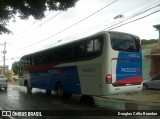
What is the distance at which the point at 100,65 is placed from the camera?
15.1m

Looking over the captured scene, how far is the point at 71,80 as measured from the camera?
59.4 ft

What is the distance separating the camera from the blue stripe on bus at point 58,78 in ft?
57.9

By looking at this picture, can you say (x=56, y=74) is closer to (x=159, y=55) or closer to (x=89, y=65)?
(x=89, y=65)

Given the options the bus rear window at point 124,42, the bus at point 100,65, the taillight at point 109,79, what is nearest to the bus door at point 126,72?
the bus at point 100,65

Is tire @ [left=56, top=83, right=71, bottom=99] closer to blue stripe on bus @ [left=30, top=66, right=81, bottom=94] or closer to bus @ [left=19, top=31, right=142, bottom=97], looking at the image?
bus @ [left=19, top=31, right=142, bottom=97]

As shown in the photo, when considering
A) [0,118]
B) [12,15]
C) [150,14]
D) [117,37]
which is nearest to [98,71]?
[117,37]

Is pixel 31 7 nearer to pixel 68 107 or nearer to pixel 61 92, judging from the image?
pixel 68 107

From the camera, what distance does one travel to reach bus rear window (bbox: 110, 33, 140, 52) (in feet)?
50.3

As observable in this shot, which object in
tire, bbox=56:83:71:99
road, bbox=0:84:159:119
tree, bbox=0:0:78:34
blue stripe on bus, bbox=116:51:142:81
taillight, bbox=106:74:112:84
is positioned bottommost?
road, bbox=0:84:159:119

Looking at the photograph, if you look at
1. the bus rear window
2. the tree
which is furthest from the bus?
the tree

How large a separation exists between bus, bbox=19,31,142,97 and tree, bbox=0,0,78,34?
7.60 metres

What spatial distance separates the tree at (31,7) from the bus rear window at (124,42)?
25.9 feet

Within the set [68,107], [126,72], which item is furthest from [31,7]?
[126,72]

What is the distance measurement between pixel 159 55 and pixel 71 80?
14976 millimetres
